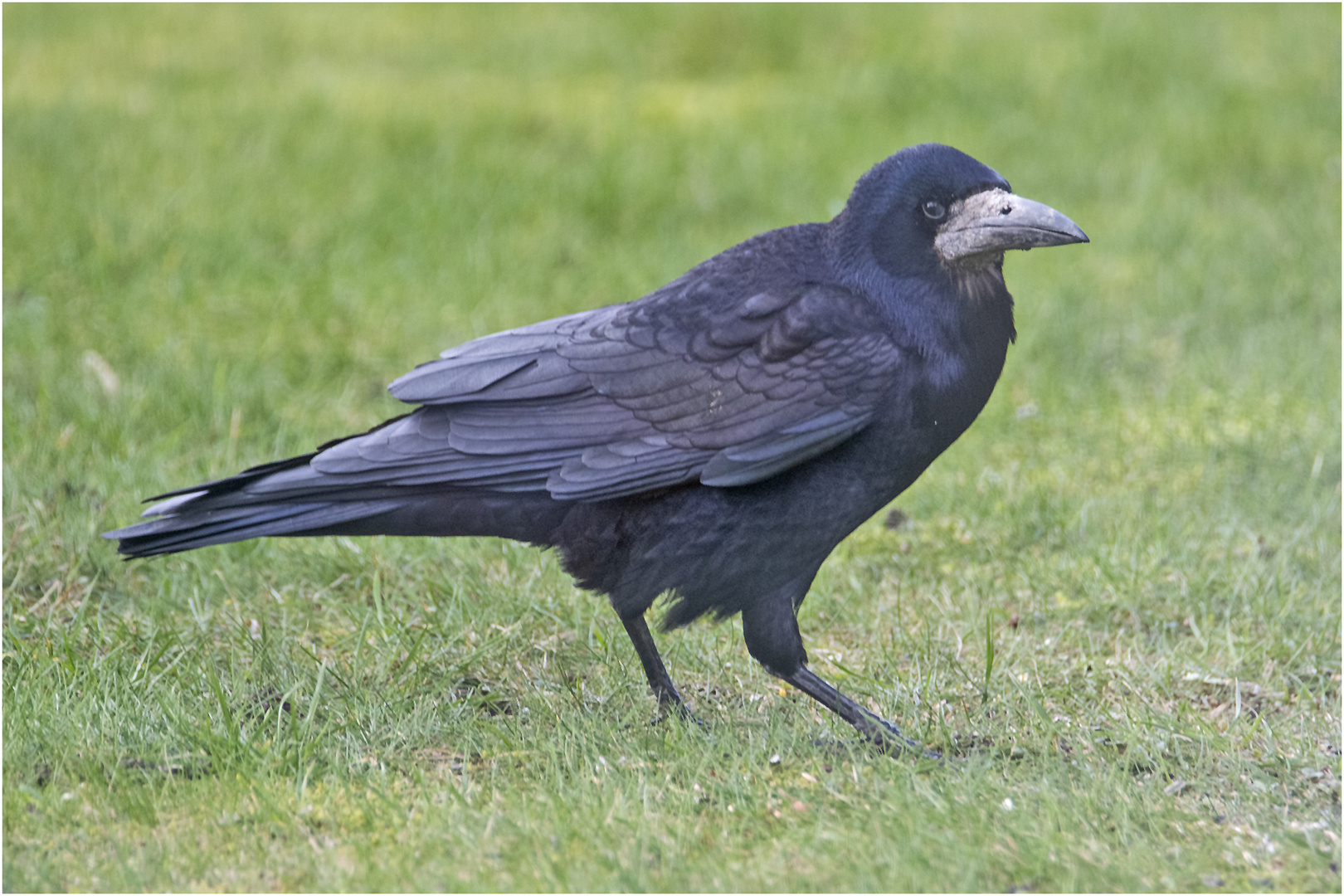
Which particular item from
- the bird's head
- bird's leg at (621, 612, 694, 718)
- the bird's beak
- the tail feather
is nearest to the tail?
the tail feather

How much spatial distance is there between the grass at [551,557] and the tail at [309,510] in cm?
39

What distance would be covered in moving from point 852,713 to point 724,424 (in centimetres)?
83

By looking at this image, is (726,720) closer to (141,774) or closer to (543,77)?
(141,774)

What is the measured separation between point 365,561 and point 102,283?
282 centimetres

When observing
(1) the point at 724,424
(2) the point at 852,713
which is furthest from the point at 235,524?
(2) the point at 852,713

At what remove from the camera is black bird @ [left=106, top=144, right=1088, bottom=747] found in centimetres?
351

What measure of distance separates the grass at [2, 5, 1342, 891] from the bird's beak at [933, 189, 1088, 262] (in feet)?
3.49

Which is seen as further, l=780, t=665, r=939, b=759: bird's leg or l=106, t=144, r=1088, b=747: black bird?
l=780, t=665, r=939, b=759: bird's leg

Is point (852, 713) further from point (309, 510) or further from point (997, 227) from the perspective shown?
point (309, 510)

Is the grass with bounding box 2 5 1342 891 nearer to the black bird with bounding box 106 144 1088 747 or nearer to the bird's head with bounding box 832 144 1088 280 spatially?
the black bird with bounding box 106 144 1088 747

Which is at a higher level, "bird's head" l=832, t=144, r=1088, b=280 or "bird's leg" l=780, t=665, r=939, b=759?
"bird's head" l=832, t=144, r=1088, b=280

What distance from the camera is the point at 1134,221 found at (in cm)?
792

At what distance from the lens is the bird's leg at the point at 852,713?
12.0 feet

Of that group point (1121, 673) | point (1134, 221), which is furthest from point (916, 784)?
point (1134, 221)
